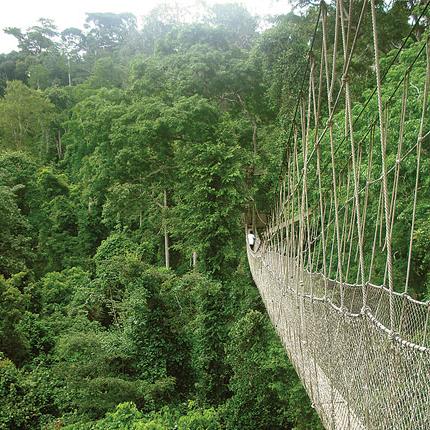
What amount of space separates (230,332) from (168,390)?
3.70 feet

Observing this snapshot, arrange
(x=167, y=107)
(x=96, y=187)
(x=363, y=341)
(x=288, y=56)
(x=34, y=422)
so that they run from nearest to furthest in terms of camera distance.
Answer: (x=363, y=341), (x=34, y=422), (x=288, y=56), (x=167, y=107), (x=96, y=187)

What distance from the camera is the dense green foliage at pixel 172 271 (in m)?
6.12

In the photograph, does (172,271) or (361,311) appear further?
(172,271)

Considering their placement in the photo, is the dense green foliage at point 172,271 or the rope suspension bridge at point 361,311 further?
the dense green foliage at point 172,271

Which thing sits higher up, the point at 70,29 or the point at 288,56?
the point at 70,29

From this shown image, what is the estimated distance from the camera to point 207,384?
6.84 metres

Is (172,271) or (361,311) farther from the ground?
(361,311)

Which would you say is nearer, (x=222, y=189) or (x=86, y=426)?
(x=86, y=426)

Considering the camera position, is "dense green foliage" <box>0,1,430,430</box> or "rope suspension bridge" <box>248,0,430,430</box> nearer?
"rope suspension bridge" <box>248,0,430,430</box>

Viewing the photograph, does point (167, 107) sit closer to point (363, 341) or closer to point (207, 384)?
point (207, 384)

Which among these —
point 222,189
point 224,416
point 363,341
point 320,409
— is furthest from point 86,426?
point 363,341

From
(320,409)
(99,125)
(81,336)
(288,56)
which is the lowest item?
(81,336)

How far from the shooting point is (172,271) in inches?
314

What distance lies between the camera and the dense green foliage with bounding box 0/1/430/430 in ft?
20.1
